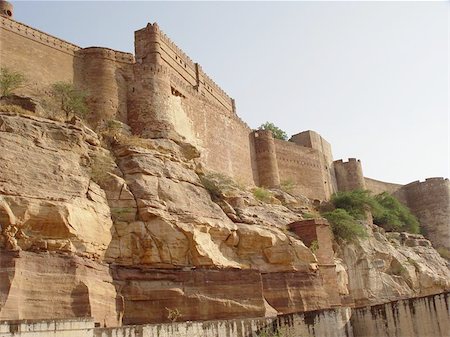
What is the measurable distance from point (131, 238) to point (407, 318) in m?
7.71

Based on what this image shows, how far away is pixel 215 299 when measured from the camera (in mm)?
17297

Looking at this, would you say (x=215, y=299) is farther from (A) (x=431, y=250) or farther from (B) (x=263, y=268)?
(A) (x=431, y=250)

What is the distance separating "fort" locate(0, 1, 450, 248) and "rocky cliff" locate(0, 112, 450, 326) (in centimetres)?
214

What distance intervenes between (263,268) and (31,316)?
8249mm

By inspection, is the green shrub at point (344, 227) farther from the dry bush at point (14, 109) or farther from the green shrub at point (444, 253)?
the dry bush at point (14, 109)

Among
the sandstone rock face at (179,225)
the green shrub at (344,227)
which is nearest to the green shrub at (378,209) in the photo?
the green shrub at (344,227)

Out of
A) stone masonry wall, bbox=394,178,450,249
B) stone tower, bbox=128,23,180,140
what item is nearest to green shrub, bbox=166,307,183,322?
stone tower, bbox=128,23,180,140

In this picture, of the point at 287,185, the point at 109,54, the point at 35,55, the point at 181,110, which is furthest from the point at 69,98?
the point at 287,185

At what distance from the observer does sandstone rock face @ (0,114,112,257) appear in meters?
14.7

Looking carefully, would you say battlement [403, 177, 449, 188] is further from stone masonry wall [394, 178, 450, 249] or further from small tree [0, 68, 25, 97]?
small tree [0, 68, 25, 97]

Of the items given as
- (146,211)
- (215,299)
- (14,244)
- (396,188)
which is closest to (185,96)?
(146,211)

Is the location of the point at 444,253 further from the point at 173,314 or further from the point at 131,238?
the point at 131,238

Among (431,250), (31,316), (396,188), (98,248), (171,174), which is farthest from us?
(396,188)

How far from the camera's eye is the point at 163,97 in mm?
23406
